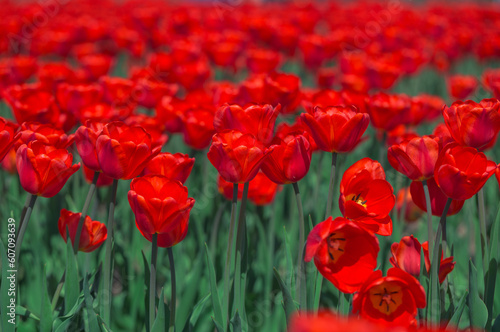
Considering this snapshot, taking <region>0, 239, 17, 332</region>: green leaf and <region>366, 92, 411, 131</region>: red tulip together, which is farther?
<region>366, 92, 411, 131</region>: red tulip

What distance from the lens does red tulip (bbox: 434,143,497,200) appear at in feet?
3.37

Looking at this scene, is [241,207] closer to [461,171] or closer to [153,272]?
[153,272]

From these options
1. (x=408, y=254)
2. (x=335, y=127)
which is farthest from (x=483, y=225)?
(x=335, y=127)

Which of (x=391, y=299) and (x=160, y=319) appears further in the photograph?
(x=160, y=319)

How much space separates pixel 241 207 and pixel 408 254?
15.2 inches

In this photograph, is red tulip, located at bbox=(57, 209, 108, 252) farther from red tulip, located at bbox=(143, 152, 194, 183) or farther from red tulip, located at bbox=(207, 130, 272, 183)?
red tulip, located at bbox=(207, 130, 272, 183)

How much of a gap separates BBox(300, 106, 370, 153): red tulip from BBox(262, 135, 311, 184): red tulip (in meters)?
0.06

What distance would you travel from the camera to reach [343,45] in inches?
163

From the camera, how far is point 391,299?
94 centimetres

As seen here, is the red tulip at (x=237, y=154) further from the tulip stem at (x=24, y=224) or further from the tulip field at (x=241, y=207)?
the tulip stem at (x=24, y=224)

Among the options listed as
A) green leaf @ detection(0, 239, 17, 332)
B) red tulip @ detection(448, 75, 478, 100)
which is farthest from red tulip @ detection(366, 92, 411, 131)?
red tulip @ detection(448, 75, 478, 100)

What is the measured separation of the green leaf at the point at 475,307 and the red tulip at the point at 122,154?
776 mm

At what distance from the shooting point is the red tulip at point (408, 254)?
114 cm

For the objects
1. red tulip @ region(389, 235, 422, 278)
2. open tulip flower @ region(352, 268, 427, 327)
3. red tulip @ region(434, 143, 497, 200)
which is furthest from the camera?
red tulip @ region(389, 235, 422, 278)
